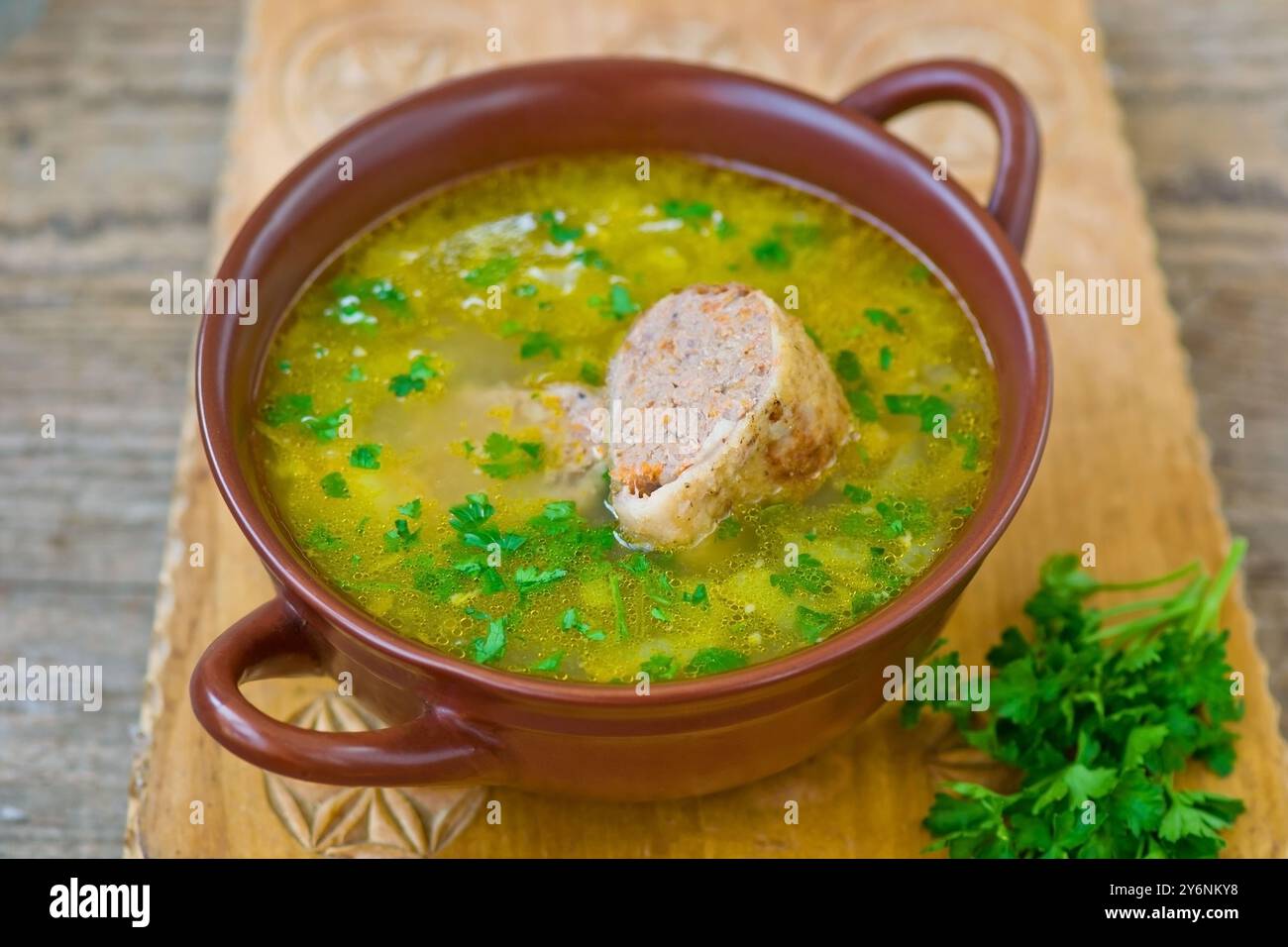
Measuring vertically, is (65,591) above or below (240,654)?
above

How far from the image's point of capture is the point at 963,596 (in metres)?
2.95

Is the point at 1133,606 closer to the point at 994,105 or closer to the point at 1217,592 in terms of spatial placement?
the point at 1217,592

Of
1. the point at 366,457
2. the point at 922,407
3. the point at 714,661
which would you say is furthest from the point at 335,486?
the point at 922,407

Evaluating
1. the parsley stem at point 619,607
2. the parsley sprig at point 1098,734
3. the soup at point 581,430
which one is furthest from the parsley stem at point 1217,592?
the parsley stem at point 619,607

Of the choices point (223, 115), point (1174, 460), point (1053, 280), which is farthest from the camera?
point (223, 115)

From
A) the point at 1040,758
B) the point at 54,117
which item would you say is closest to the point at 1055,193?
the point at 1040,758

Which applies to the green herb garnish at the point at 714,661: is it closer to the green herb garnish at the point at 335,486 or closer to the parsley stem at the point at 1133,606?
the green herb garnish at the point at 335,486

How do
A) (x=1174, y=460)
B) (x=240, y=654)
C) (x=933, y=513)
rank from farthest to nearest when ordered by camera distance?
(x=1174, y=460)
(x=933, y=513)
(x=240, y=654)

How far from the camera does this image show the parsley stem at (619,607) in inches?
94.0

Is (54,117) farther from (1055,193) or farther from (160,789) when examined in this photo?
(1055,193)

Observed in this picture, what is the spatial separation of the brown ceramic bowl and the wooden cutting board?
0.67 ft

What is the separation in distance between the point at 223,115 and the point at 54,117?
45 centimetres

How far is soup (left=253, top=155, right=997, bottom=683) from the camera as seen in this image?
2.43m

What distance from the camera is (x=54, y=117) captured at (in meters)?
4.12
